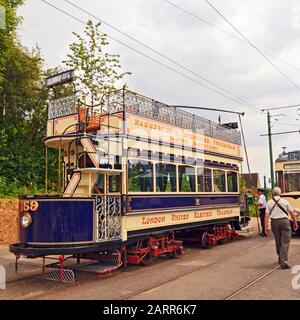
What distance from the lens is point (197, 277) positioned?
25.6 feet

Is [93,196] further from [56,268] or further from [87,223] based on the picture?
[56,268]

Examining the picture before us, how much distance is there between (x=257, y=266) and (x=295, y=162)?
23.9ft

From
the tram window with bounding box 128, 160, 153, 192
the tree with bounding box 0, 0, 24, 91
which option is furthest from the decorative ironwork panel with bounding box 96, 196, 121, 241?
the tree with bounding box 0, 0, 24, 91

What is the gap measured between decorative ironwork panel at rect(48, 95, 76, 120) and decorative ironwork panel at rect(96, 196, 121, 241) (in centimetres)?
265

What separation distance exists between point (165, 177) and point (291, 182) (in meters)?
7.05

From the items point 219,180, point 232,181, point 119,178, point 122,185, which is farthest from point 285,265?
point 232,181

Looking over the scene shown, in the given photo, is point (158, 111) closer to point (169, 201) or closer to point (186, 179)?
point (186, 179)

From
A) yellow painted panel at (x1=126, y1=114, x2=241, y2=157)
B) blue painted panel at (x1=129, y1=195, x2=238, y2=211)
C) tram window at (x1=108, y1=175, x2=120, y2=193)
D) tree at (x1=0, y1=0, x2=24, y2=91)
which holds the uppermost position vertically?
tree at (x1=0, y1=0, x2=24, y2=91)

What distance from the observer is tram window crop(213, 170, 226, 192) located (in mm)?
12839

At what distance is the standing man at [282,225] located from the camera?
28.1 ft

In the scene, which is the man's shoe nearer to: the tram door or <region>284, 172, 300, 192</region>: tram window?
the tram door

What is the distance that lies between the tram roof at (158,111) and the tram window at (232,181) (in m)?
1.28

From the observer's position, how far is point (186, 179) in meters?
11.0
